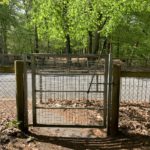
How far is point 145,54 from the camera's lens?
32.3 m

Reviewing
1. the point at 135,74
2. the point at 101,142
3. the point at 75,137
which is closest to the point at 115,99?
the point at 135,74

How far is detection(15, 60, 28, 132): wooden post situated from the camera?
6.19 metres

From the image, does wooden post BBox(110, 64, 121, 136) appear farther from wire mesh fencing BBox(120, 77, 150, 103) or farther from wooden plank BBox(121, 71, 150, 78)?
wire mesh fencing BBox(120, 77, 150, 103)

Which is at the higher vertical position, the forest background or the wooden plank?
the forest background

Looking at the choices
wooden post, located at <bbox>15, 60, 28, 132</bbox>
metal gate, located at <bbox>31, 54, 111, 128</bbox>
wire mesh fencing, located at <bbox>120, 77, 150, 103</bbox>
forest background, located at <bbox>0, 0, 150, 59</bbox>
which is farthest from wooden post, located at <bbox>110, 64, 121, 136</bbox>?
forest background, located at <bbox>0, 0, 150, 59</bbox>

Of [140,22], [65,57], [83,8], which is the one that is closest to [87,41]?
[140,22]

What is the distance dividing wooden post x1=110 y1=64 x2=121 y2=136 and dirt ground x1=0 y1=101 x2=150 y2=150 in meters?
0.16

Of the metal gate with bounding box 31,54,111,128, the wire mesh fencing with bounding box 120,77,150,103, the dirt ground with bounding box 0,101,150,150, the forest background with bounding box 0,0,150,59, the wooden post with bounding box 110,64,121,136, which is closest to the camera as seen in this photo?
the dirt ground with bounding box 0,101,150,150

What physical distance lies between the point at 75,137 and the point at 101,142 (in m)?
0.55

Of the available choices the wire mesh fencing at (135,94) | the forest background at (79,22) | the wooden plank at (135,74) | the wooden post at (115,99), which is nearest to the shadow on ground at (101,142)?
the wooden post at (115,99)

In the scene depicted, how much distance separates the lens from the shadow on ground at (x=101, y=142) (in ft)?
18.8

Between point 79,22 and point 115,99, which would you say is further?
point 79,22

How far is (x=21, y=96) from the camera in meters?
6.30

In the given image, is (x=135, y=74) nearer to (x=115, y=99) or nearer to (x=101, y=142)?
(x=115, y=99)
